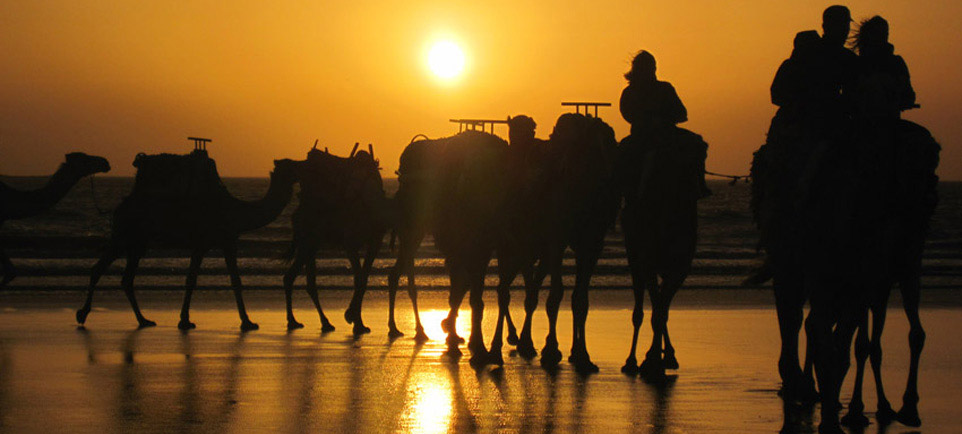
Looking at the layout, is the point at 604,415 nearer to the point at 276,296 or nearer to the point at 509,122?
the point at 509,122

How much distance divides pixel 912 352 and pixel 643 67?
190 inches

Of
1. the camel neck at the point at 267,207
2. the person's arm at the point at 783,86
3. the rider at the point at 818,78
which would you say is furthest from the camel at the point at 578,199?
the camel neck at the point at 267,207

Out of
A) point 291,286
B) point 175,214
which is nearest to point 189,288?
point 175,214

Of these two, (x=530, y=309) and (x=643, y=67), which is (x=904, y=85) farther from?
(x=530, y=309)

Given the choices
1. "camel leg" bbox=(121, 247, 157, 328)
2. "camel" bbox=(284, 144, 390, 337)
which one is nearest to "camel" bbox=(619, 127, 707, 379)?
"camel" bbox=(284, 144, 390, 337)

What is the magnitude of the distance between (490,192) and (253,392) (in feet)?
12.5

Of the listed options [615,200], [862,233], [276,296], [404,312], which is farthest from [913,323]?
[276,296]

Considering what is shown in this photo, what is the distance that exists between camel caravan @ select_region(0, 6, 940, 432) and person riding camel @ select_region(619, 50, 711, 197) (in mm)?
20

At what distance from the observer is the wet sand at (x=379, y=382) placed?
1095 centimetres

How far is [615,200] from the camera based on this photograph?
1527 centimetres

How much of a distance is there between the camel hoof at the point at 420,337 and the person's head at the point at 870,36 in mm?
7501

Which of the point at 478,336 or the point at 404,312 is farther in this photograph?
the point at 404,312

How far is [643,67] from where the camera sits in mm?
14898

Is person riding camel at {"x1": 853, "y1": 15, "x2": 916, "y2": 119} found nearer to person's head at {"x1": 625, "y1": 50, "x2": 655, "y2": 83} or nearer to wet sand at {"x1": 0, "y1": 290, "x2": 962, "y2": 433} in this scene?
wet sand at {"x1": 0, "y1": 290, "x2": 962, "y2": 433}
